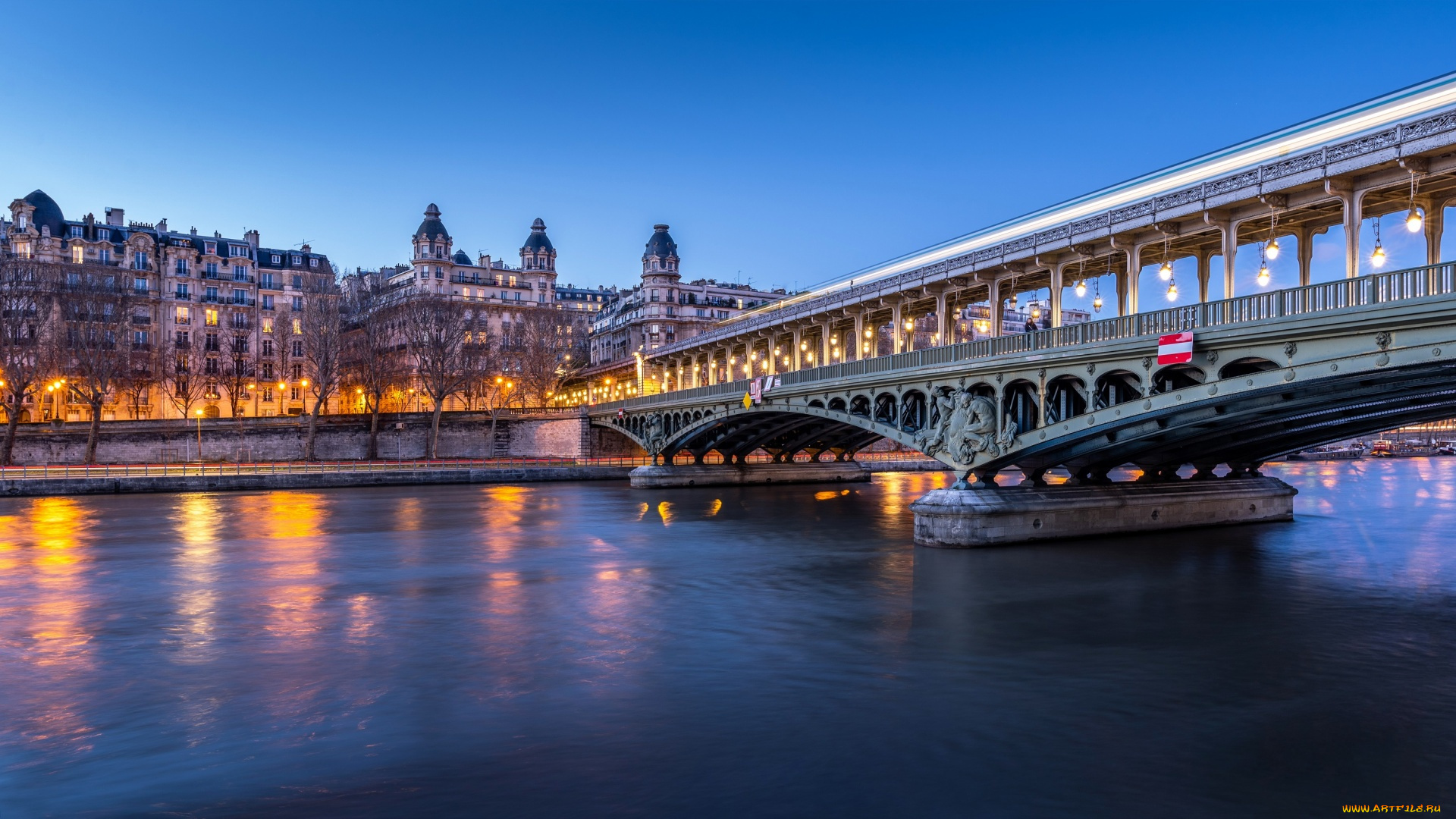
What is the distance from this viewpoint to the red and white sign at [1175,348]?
2309 centimetres

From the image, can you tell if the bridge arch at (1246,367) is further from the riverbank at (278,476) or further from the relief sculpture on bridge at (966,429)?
the riverbank at (278,476)

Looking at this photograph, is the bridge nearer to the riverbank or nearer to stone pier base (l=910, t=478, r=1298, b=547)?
stone pier base (l=910, t=478, r=1298, b=547)

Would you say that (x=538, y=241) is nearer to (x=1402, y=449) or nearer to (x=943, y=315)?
(x=943, y=315)

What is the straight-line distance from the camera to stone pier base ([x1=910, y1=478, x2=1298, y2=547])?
3148 centimetres

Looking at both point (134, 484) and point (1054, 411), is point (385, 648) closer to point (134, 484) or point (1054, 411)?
point (1054, 411)

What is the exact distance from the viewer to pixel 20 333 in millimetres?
77062

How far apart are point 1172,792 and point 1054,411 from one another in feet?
72.9

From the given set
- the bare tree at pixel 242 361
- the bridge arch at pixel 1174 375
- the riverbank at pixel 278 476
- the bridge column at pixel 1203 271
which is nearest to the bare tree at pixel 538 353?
the riverbank at pixel 278 476

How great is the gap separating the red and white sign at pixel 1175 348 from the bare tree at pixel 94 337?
75.3 m

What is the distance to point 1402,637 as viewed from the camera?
18906 mm

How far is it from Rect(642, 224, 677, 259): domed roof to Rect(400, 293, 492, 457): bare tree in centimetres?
3970

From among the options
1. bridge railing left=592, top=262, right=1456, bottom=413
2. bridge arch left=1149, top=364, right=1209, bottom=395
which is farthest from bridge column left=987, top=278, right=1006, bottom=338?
bridge arch left=1149, top=364, right=1209, bottom=395

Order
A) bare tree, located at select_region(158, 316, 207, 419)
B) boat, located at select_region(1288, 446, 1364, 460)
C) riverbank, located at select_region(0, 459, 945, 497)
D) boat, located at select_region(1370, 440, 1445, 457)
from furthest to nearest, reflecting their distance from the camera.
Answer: boat, located at select_region(1370, 440, 1445, 457) → boat, located at select_region(1288, 446, 1364, 460) → bare tree, located at select_region(158, 316, 207, 419) → riverbank, located at select_region(0, 459, 945, 497)

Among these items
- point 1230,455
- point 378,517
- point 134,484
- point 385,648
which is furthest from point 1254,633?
point 134,484
